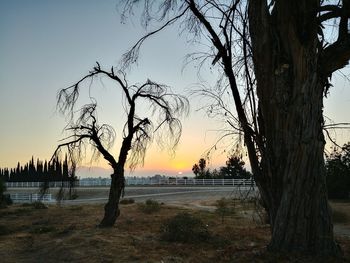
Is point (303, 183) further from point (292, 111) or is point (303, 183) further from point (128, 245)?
point (128, 245)

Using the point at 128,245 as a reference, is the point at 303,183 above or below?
above

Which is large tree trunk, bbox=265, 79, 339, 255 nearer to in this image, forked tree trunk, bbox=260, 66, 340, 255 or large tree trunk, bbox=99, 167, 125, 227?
forked tree trunk, bbox=260, 66, 340, 255

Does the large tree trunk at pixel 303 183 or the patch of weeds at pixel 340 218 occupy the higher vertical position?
the large tree trunk at pixel 303 183

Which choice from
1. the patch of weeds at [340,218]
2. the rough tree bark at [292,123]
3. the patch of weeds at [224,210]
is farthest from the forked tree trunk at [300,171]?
the patch of weeds at [340,218]


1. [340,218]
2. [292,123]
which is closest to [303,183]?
[292,123]

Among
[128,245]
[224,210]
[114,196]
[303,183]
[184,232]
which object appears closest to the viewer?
[303,183]

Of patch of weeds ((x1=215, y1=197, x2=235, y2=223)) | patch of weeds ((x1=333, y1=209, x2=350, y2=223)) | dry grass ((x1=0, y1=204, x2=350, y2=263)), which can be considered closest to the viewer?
dry grass ((x1=0, y1=204, x2=350, y2=263))

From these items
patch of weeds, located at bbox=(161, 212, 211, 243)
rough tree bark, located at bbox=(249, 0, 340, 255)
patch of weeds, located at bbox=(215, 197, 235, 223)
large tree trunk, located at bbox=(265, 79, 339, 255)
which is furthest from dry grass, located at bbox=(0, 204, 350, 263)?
patch of weeds, located at bbox=(215, 197, 235, 223)

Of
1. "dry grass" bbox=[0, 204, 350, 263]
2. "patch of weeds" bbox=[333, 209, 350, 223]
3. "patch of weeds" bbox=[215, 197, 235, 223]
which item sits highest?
"patch of weeds" bbox=[215, 197, 235, 223]

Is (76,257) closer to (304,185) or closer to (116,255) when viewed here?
(116,255)

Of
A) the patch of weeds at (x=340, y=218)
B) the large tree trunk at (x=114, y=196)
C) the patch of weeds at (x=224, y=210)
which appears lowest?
the patch of weeds at (x=340, y=218)

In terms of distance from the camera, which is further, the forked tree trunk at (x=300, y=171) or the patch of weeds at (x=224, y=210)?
the patch of weeds at (x=224, y=210)

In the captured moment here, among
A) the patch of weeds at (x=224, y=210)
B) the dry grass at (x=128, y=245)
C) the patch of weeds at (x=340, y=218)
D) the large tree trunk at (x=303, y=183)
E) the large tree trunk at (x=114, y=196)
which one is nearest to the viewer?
the large tree trunk at (x=303, y=183)

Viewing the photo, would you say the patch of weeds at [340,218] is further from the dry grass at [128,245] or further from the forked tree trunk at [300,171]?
the forked tree trunk at [300,171]
